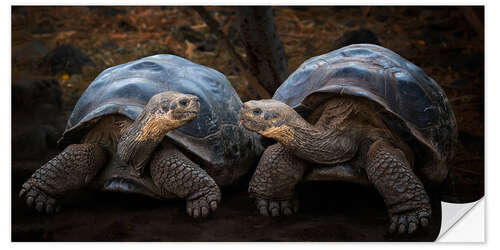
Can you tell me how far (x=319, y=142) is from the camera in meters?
2.55

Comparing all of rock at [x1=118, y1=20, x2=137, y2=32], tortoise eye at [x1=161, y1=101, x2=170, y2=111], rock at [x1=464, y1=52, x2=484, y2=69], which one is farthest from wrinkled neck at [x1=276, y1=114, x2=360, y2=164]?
rock at [x1=118, y1=20, x2=137, y2=32]

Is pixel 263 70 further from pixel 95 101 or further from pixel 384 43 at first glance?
pixel 95 101

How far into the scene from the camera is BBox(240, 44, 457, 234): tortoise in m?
2.42

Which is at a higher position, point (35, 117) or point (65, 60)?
point (65, 60)

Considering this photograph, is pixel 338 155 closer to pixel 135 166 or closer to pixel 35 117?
pixel 135 166

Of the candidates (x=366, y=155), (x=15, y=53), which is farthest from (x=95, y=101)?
(x=366, y=155)

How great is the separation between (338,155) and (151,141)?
79 centimetres

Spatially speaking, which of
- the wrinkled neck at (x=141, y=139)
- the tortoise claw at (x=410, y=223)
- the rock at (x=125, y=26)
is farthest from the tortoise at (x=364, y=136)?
the rock at (x=125, y=26)

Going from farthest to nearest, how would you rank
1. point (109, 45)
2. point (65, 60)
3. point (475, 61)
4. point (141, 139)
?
point (109, 45), point (65, 60), point (475, 61), point (141, 139)

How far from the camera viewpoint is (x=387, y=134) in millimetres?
2646

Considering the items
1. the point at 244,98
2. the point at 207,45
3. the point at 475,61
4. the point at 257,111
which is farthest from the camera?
the point at 207,45

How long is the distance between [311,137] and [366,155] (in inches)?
10.5

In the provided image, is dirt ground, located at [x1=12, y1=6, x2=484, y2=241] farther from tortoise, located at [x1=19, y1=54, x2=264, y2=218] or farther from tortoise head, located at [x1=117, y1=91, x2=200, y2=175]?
tortoise head, located at [x1=117, y1=91, x2=200, y2=175]

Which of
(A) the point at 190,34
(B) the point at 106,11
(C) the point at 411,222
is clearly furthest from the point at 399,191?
(A) the point at 190,34
